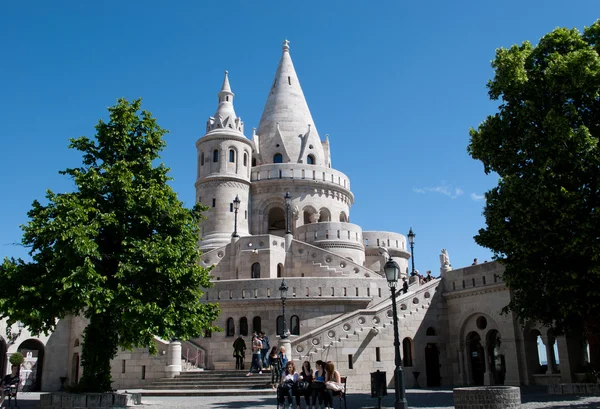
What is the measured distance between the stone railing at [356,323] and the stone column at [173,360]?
191 inches

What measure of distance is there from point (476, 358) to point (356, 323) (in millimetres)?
5643

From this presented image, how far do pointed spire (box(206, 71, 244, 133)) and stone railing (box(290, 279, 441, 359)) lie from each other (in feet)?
69.6

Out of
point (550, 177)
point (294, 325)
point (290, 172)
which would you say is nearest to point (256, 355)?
point (294, 325)

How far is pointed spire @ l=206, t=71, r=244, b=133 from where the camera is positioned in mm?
43250

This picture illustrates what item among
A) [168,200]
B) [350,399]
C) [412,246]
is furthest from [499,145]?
[412,246]

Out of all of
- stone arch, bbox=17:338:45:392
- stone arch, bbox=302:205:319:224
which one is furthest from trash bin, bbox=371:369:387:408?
stone arch, bbox=302:205:319:224

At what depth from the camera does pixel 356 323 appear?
25219mm

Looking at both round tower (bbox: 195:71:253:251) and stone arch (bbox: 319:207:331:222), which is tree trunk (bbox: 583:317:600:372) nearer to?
round tower (bbox: 195:71:253:251)

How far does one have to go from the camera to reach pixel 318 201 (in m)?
44.3

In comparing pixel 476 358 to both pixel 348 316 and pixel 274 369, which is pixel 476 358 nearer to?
pixel 348 316

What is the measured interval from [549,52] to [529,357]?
11633mm

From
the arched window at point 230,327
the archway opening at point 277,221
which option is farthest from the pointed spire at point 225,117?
the arched window at point 230,327

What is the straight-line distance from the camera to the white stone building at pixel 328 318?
24359mm

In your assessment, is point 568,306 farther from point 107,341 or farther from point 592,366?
point 107,341
